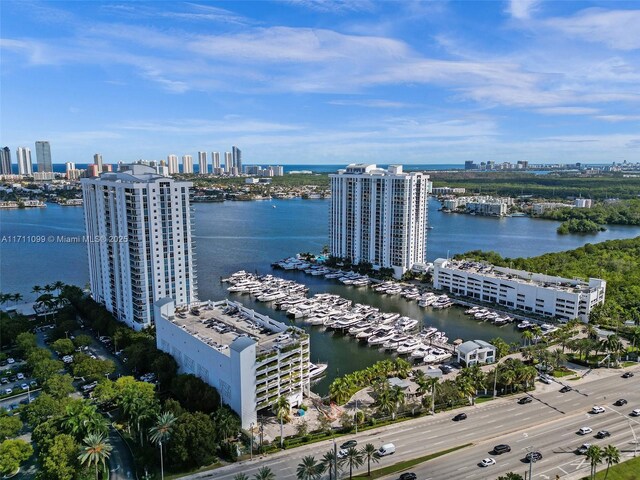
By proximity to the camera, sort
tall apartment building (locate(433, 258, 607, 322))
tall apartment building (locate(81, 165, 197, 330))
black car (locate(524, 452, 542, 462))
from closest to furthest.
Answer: black car (locate(524, 452, 542, 462)), tall apartment building (locate(81, 165, 197, 330)), tall apartment building (locate(433, 258, 607, 322))

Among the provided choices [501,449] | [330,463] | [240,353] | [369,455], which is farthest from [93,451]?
[501,449]

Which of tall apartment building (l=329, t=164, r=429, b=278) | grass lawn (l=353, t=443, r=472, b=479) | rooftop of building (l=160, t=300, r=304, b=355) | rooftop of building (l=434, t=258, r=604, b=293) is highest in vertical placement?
tall apartment building (l=329, t=164, r=429, b=278)

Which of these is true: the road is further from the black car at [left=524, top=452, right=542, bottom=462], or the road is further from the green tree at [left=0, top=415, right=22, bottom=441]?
the green tree at [left=0, top=415, right=22, bottom=441]

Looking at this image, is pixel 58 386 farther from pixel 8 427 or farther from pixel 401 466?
pixel 401 466

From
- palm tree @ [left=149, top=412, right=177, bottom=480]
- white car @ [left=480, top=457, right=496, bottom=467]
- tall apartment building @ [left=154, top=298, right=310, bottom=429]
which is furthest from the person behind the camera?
tall apartment building @ [left=154, top=298, right=310, bottom=429]

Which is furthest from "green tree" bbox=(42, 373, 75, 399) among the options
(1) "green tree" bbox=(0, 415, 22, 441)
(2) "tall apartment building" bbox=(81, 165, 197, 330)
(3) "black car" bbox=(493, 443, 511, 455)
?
(3) "black car" bbox=(493, 443, 511, 455)

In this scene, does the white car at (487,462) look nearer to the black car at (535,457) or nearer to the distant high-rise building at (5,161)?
the black car at (535,457)
